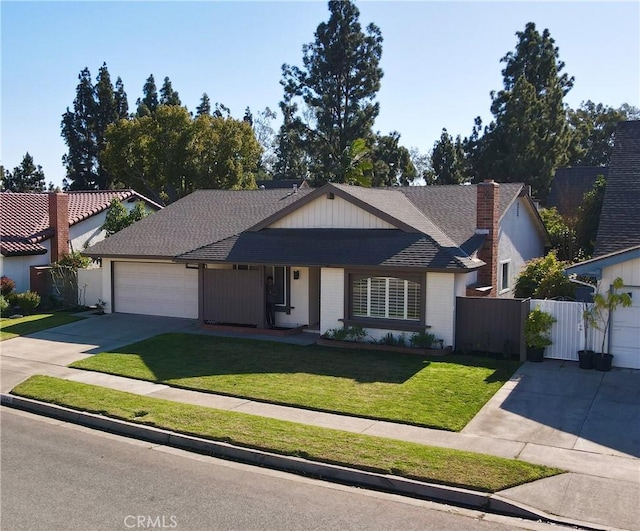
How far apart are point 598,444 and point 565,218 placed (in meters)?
22.8

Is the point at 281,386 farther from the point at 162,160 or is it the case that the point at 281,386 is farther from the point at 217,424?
the point at 162,160

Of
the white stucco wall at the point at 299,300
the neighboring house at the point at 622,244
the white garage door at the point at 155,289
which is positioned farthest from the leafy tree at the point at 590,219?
the white garage door at the point at 155,289

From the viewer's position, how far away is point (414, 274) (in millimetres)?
17625

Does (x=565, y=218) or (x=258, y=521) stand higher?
(x=565, y=218)

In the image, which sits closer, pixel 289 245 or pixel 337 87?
pixel 289 245

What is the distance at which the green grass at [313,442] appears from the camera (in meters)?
9.02

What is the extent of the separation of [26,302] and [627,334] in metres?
20.7

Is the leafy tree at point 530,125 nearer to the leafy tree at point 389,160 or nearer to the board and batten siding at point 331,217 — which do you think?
the leafy tree at point 389,160

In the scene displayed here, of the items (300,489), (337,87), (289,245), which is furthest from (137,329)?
(337,87)

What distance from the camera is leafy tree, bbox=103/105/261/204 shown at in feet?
146

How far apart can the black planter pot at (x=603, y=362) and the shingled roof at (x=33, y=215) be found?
2181 centimetres

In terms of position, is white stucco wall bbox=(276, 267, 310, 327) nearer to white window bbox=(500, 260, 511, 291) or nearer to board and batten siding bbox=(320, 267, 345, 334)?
board and batten siding bbox=(320, 267, 345, 334)

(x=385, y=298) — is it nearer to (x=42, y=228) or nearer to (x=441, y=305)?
(x=441, y=305)

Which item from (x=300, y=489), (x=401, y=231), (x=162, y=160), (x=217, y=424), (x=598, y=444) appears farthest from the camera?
(x=162, y=160)
